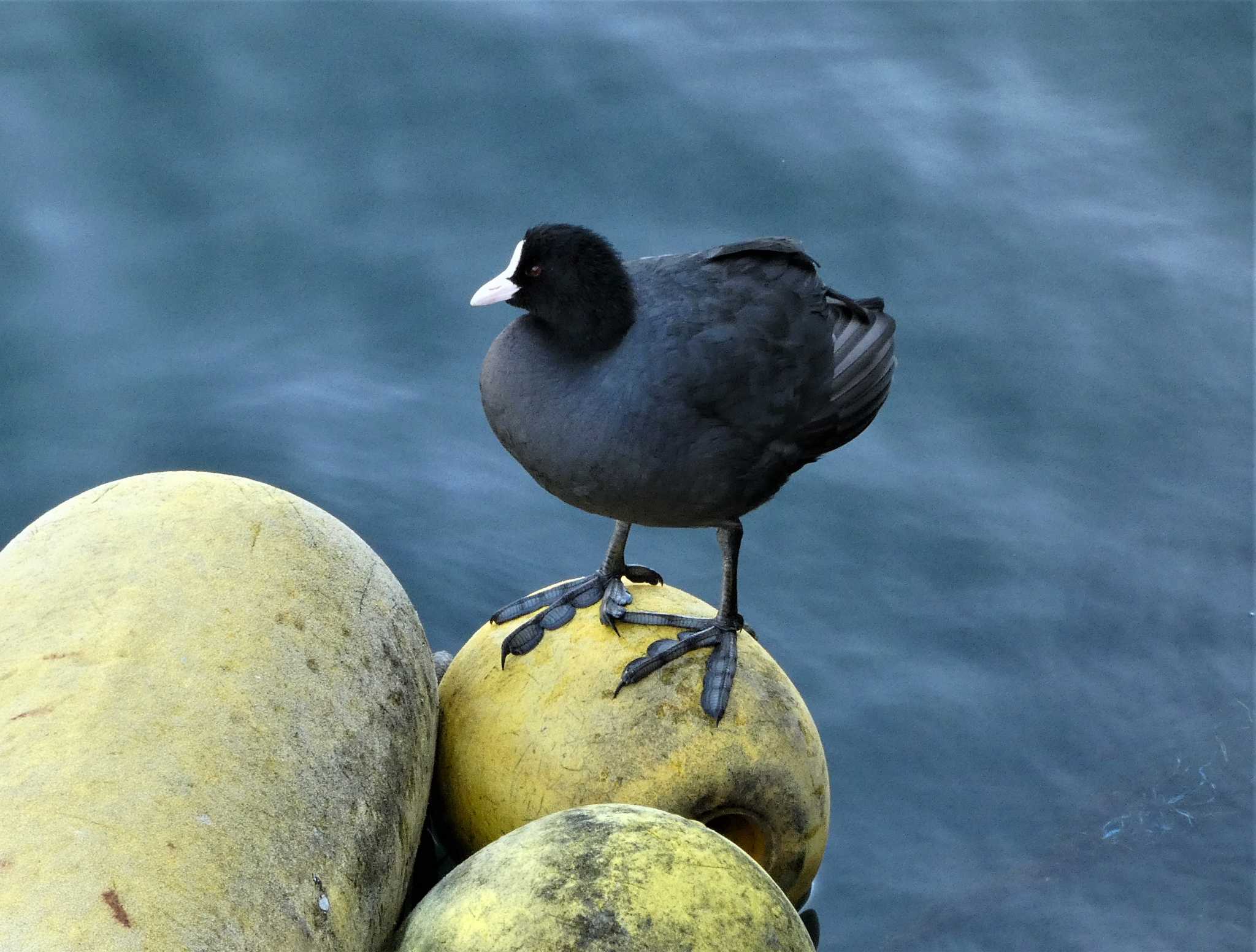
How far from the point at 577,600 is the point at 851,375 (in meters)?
1.00

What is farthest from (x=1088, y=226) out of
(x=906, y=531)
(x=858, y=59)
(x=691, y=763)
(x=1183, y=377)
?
(x=691, y=763)

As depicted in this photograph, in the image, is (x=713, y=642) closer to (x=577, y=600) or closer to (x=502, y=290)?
(x=577, y=600)

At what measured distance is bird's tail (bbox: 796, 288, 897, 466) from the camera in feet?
14.2

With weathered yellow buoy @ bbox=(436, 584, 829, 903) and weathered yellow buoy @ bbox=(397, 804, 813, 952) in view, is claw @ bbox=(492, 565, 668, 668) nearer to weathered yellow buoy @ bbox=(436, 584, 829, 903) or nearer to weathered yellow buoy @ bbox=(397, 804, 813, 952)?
weathered yellow buoy @ bbox=(436, 584, 829, 903)

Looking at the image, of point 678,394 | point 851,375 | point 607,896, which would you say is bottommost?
point 607,896

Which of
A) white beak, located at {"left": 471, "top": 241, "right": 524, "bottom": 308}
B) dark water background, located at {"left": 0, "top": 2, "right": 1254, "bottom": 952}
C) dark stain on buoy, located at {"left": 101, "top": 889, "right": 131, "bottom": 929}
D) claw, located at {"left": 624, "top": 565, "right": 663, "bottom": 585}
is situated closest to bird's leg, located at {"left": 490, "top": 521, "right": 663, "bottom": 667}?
claw, located at {"left": 624, "top": 565, "right": 663, "bottom": 585}

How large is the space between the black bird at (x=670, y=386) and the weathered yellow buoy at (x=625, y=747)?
6 centimetres

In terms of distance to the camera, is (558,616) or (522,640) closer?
(522,640)

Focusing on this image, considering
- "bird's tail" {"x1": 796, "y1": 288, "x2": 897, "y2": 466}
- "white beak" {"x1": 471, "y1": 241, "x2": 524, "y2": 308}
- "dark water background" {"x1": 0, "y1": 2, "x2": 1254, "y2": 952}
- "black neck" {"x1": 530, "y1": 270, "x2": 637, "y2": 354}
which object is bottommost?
"dark water background" {"x1": 0, "y1": 2, "x2": 1254, "y2": 952}

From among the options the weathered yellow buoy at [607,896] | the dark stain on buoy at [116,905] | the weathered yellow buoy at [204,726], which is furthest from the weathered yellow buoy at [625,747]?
the dark stain on buoy at [116,905]

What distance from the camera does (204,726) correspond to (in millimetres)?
3238

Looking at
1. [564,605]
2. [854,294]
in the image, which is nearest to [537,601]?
[564,605]

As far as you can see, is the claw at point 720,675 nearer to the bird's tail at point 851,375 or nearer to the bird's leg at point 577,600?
the bird's leg at point 577,600

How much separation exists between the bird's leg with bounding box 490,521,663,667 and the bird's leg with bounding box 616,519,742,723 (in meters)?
0.10
